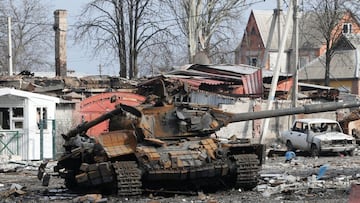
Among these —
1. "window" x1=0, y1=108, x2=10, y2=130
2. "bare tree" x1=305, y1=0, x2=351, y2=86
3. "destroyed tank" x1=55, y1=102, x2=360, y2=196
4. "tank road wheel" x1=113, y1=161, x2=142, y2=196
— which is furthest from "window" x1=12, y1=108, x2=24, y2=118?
"bare tree" x1=305, y1=0, x2=351, y2=86

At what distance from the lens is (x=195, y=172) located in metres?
16.1

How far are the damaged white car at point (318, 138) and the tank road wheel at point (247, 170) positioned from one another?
1291cm

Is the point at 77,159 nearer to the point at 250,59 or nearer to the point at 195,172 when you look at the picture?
the point at 195,172

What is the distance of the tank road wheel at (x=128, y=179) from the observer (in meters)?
15.6

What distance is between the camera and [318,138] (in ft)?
97.1

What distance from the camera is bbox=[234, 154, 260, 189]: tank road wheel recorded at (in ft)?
54.5

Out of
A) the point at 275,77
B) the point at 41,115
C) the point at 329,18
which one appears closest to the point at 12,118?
the point at 41,115

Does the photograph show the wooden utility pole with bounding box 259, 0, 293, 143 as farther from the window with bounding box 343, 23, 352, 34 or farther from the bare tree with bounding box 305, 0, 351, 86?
the window with bounding box 343, 23, 352, 34

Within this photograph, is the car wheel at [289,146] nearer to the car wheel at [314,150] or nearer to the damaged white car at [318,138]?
the damaged white car at [318,138]

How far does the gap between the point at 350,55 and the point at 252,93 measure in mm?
32395

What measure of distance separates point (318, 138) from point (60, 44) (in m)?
18.3

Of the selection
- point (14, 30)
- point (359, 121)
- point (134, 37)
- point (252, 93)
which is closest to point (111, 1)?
point (134, 37)

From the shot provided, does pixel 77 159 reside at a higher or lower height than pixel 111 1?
lower

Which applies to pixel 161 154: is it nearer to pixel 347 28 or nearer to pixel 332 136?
pixel 332 136
